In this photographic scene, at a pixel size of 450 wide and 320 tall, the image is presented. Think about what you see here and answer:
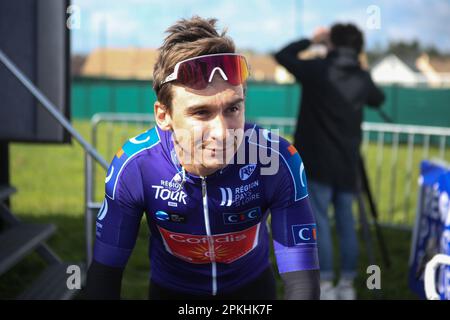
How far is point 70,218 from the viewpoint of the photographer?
7.01m

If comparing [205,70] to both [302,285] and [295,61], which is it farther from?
[295,61]

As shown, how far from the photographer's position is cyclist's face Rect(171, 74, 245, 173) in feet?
5.57

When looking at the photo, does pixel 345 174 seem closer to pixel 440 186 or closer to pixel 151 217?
pixel 440 186

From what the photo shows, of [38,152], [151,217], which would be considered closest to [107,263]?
[151,217]

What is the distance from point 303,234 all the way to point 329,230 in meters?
2.96

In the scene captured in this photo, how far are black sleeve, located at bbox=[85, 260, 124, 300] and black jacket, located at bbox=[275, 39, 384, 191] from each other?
3.08m

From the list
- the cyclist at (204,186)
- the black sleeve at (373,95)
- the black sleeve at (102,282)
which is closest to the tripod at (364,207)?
the black sleeve at (373,95)

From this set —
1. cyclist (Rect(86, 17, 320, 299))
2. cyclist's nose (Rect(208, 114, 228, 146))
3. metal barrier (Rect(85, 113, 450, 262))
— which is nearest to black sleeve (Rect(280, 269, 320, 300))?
cyclist (Rect(86, 17, 320, 299))

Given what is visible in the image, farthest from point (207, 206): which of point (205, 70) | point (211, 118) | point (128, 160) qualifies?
point (205, 70)

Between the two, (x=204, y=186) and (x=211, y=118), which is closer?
(x=211, y=118)

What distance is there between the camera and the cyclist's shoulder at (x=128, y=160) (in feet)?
6.32

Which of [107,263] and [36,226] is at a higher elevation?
[107,263]

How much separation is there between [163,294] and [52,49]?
256 cm
